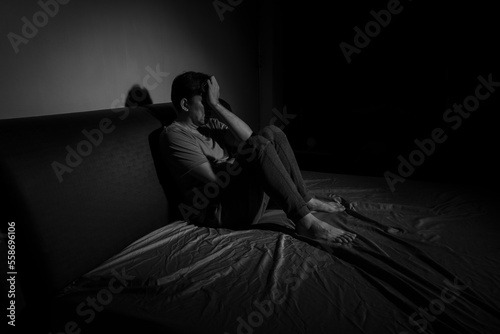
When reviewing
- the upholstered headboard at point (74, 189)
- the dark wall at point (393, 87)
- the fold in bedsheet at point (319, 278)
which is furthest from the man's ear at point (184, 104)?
the dark wall at point (393, 87)

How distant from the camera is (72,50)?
49.2 inches

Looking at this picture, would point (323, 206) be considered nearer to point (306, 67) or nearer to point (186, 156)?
point (186, 156)

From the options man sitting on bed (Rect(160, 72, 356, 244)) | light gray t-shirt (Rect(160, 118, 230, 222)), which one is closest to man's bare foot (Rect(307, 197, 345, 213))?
man sitting on bed (Rect(160, 72, 356, 244))

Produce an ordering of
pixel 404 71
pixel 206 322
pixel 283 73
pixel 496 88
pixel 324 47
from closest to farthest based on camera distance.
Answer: pixel 206 322 → pixel 496 88 → pixel 404 71 → pixel 324 47 → pixel 283 73

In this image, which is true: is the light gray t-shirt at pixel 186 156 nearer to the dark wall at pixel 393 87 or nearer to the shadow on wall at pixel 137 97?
the shadow on wall at pixel 137 97

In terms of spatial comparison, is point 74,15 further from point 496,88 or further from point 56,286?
point 496,88

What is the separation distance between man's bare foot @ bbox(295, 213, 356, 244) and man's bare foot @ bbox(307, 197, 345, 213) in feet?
0.70

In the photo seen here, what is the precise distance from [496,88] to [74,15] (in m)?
2.81

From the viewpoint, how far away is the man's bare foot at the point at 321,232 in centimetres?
116

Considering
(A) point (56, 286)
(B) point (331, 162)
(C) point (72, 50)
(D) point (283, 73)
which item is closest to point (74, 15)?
(C) point (72, 50)

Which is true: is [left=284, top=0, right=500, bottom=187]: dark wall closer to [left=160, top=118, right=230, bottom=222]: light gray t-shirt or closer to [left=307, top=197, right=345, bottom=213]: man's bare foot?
[left=307, top=197, right=345, bottom=213]: man's bare foot

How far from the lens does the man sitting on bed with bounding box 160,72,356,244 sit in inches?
48.4

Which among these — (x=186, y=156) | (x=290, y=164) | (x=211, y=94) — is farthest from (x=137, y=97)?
(x=290, y=164)

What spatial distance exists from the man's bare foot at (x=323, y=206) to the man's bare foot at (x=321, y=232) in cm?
21
